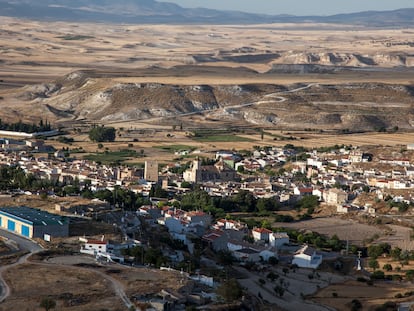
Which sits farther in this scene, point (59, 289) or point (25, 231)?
point (25, 231)

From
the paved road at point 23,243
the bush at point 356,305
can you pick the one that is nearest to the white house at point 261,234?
the bush at point 356,305

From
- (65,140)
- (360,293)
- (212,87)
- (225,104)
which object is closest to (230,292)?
(360,293)

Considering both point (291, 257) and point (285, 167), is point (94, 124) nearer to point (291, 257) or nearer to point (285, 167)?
point (285, 167)

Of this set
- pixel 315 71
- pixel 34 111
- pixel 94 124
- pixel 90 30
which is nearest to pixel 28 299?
pixel 94 124

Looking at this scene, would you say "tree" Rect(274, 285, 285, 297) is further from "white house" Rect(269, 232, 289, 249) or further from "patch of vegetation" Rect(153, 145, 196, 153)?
"patch of vegetation" Rect(153, 145, 196, 153)

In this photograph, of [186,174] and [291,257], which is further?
[186,174]

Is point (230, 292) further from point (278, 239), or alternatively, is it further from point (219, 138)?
point (219, 138)

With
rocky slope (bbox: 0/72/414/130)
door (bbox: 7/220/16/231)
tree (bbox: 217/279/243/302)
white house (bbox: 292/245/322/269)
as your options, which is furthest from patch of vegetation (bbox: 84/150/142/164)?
tree (bbox: 217/279/243/302)
